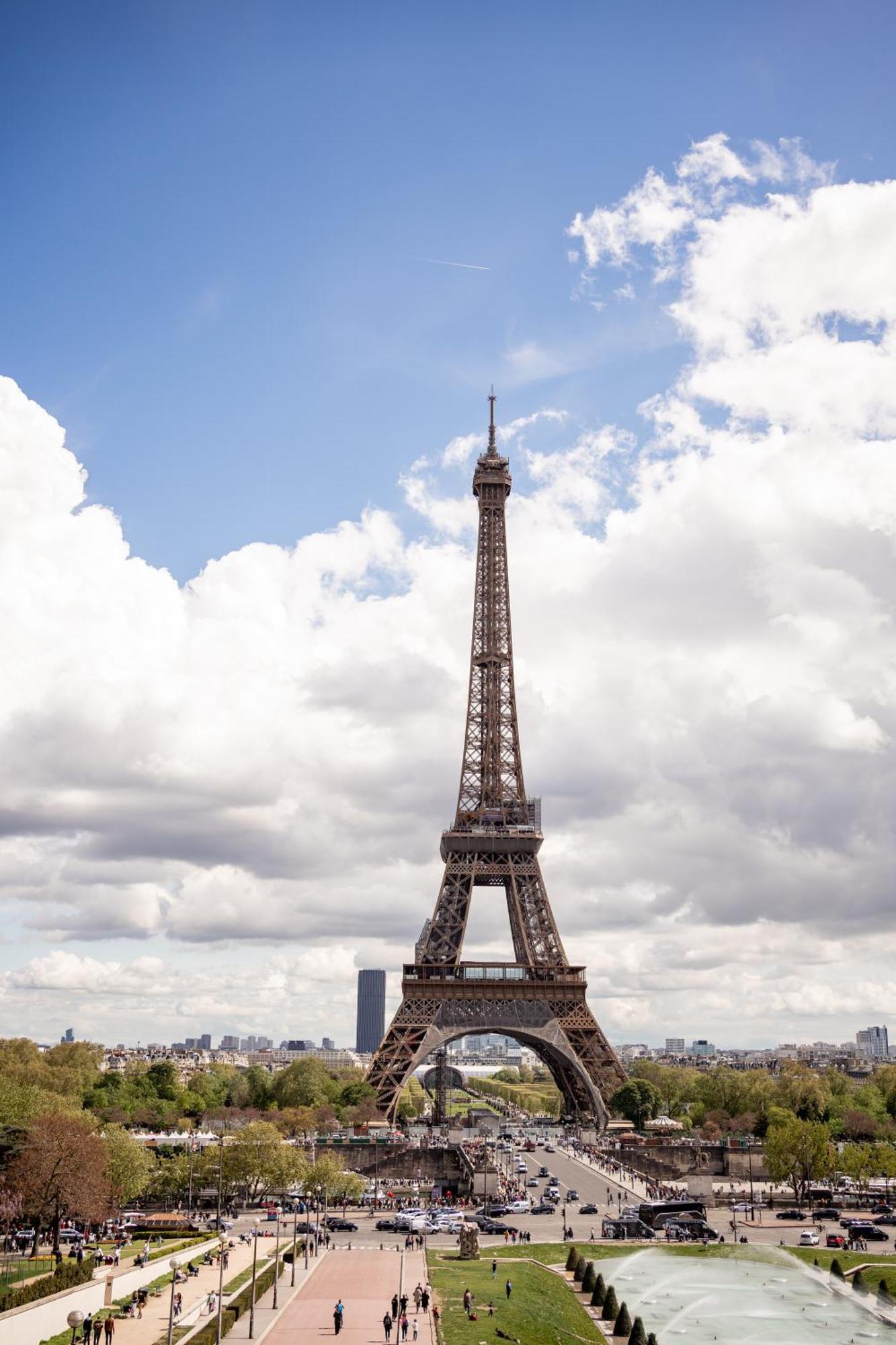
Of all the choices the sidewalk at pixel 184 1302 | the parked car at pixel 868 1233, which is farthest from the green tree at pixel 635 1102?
the sidewalk at pixel 184 1302

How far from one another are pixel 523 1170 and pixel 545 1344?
179 ft

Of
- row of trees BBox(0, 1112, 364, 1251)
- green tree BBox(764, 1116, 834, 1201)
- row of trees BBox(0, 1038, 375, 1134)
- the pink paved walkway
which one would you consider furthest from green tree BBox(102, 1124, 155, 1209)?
green tree BBox(764, 1116, 834, 1201)

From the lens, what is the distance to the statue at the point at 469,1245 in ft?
221

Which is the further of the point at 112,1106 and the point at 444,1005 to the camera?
the point at 112,1106

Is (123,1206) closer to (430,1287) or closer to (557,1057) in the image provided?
(430,1287)

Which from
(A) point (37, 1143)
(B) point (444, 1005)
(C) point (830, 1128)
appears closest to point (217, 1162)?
(A) point (37, 1143)

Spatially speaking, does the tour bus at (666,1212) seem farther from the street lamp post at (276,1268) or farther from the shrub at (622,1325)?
the shrub at (622,1325)

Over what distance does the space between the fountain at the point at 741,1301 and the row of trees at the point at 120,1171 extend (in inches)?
908

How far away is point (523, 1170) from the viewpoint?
10206 cm

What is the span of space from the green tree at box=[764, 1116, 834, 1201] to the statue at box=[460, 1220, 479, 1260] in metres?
35.2

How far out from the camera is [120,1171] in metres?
77.0

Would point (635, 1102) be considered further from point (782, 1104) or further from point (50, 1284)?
point (50, 1284)

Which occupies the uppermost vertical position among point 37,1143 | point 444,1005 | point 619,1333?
point 444,1005

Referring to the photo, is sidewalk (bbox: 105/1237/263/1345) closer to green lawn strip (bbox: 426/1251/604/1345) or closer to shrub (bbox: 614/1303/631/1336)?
green lawn strip (bbox: 426/1251/604/1345)
